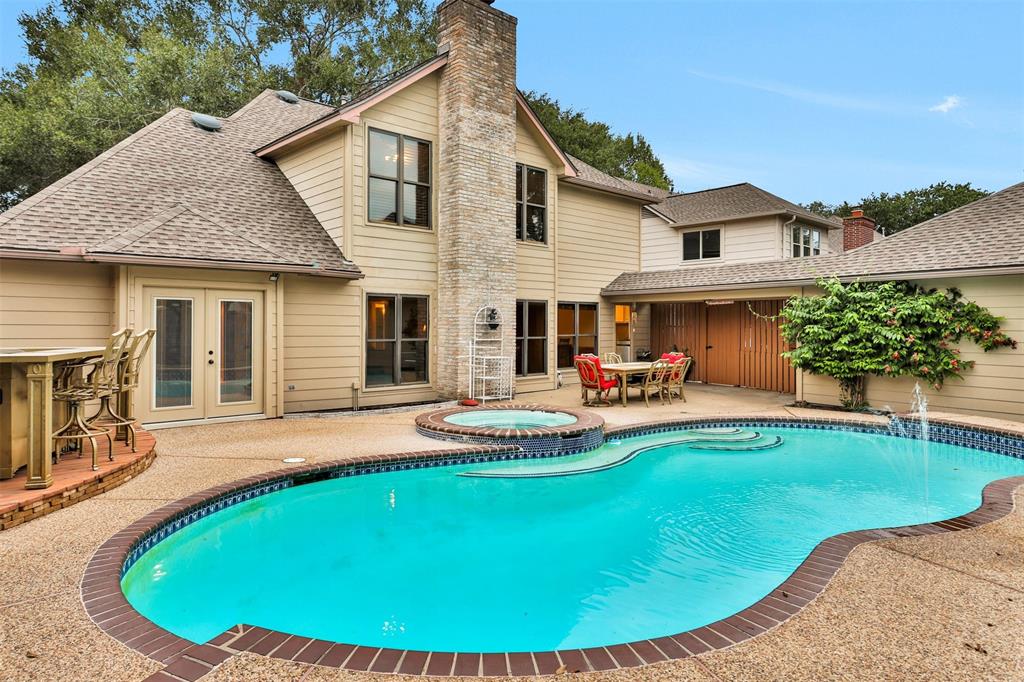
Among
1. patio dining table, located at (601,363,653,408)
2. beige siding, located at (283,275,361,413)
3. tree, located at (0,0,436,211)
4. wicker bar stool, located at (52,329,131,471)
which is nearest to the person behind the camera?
wicker bar stool, located at (52,329,131,471)

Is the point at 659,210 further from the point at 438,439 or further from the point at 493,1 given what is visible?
the point at 438,439

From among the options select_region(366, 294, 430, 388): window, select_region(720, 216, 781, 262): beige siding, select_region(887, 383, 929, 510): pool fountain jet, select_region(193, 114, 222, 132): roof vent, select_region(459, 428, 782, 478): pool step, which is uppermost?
select_region(193, 114, 222, 132): roof vent

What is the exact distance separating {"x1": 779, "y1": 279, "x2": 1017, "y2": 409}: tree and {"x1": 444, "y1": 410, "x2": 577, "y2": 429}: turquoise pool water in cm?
506

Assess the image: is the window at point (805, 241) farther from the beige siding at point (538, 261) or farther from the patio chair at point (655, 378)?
the patio chair at point (655, 378)

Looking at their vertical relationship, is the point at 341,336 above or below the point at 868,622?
above

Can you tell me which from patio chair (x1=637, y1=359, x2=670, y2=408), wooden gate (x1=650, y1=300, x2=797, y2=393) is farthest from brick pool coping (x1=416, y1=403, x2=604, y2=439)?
wooden gate (x1=650, y1=300, x2=797, y2=393)

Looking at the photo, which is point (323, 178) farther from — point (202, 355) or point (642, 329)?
point (642, 329)

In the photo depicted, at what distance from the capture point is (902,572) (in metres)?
3.47

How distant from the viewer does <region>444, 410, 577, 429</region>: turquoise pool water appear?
331 inches

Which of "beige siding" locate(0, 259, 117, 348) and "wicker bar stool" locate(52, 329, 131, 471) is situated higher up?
"beige siding" locate(0, 259, 117, 348)

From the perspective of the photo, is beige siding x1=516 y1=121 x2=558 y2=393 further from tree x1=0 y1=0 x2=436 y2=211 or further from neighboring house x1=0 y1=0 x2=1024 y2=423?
tree x1=0 y1=0 x2=436 y2=211

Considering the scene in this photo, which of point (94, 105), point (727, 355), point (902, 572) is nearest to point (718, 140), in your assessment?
point (727, 355)

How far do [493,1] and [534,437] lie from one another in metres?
8.79

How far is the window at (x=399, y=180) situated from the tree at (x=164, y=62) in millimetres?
11690
